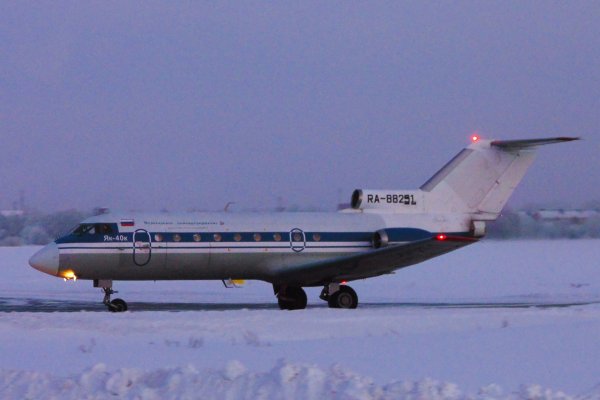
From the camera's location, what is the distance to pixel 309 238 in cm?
2370

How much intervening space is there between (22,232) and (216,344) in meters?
56.1

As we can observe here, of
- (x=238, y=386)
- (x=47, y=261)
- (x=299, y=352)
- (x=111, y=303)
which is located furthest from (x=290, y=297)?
(x=238, y=386)

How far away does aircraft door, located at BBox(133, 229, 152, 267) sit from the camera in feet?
73.8

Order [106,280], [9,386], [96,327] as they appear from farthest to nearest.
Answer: [106,280] → [96,327] → [9,386]

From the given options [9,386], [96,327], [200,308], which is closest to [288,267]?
[200,308]

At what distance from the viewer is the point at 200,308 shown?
24.7 m

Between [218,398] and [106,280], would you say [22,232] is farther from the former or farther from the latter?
[218,398]

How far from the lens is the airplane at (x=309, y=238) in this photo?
73.4 feet

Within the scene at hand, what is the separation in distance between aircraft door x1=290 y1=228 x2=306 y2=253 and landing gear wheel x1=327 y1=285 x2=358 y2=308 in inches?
58.0

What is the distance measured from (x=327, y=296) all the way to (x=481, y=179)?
5138mm

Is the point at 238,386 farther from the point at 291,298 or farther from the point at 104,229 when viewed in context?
the point at 291,298

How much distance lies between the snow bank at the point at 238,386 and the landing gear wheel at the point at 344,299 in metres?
13.8

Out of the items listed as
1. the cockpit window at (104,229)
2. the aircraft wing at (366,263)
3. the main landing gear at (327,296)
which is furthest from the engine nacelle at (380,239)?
the cockpit window at (104,229)

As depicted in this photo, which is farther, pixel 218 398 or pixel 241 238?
pixel 241 238
